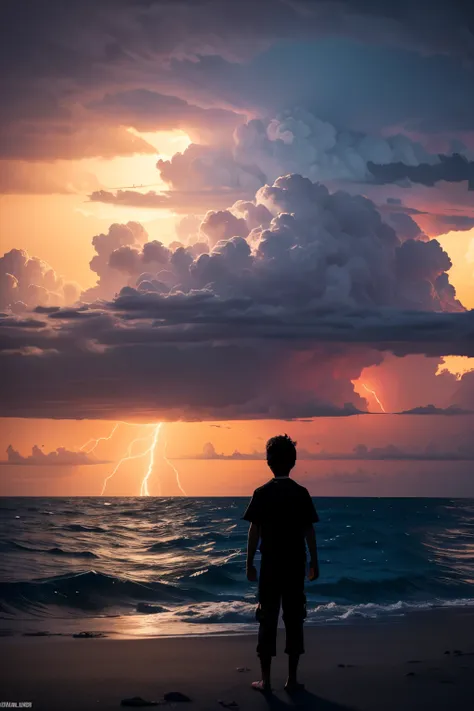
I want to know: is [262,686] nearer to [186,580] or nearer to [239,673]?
[239,673]

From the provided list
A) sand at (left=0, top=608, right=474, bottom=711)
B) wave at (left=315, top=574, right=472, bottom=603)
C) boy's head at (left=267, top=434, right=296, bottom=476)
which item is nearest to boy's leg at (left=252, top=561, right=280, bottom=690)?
sand at (left=0, top=608, right=474, bottom=711)

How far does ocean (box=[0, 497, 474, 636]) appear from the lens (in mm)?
16094

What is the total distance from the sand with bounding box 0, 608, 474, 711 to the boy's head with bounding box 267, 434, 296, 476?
6.81 ft

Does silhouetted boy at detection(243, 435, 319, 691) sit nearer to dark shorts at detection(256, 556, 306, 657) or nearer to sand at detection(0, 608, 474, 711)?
dark shorts at detection(256, 556, 306, 657)

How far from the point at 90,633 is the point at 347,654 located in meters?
3.93

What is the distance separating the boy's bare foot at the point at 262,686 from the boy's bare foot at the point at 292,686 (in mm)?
172

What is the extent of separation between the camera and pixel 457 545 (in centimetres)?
3669

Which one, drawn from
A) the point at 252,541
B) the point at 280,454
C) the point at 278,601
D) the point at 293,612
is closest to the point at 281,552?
the point at 252,541

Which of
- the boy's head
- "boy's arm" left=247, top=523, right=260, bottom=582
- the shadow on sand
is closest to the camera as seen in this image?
the shadow on sand

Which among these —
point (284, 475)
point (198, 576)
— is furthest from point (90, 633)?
point (198, 576)

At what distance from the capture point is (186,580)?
23.9 metres

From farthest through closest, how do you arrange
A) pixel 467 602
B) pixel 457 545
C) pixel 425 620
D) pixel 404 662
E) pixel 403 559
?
pixel 457 545
pixel 403 559
pixel 467 602
pixel 425 620
pixel 404 662

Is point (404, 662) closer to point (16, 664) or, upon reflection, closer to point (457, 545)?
point (16, 664)

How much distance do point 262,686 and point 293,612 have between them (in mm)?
789
